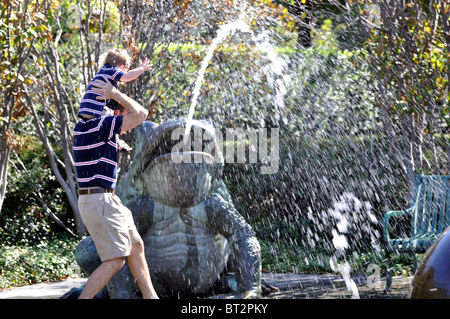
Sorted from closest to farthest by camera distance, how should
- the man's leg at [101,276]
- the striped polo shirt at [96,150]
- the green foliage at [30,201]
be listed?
1. the man's leg at [101,276]
2. the striped polo shirt at [96,150]
3. the green foliage at [30,201]

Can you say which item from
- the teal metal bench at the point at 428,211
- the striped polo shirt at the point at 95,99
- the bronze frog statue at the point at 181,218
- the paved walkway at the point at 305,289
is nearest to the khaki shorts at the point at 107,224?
the bronze frog statue at the point at 181,218

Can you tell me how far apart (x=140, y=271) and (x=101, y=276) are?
235 mm

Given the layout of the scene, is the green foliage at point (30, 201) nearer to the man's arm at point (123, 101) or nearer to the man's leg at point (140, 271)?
the man's arm at point (123, 101)

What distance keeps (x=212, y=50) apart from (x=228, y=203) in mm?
4391

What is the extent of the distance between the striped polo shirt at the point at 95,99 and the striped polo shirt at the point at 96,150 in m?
0.08

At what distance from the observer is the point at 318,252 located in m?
8.16

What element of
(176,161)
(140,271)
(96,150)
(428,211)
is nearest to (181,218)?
(176,161)

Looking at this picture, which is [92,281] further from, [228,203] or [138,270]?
[228,203]

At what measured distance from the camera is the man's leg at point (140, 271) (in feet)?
11.7

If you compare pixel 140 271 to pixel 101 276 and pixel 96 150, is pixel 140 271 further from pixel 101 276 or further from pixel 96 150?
pixel 96 150

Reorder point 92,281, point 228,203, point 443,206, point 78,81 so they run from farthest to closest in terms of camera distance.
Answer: point 78,81, point 443,206, point 228,203, point 92,281

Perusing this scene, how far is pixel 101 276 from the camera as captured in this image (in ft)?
11.3

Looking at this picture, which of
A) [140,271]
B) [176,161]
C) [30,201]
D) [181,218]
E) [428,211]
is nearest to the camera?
[140,271]
